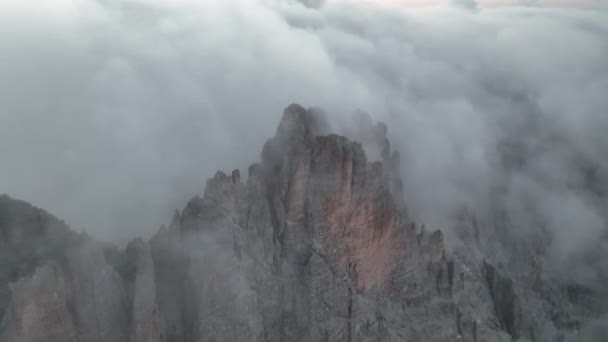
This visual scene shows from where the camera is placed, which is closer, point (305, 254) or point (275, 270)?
point (275, 270)

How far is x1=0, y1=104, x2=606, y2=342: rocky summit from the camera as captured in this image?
36.4 meters

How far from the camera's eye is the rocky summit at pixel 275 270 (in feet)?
119

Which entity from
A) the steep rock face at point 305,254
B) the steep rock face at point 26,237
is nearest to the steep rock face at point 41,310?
the steep rock face at point 26,237

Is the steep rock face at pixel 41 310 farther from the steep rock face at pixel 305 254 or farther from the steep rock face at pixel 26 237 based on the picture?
the steep rock face at pixel 305 254

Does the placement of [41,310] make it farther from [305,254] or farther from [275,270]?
[305,254]

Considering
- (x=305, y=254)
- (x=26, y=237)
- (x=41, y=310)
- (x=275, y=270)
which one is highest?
(x=305, y=254)

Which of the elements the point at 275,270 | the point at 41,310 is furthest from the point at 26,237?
the point at 275,270

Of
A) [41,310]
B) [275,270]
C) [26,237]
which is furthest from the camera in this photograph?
[275,270]

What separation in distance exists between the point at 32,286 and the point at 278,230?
18.2 metres

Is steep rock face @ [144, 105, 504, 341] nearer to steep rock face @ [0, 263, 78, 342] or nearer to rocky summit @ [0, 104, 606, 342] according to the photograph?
rocky summit @ [0, 104, 606, 342]

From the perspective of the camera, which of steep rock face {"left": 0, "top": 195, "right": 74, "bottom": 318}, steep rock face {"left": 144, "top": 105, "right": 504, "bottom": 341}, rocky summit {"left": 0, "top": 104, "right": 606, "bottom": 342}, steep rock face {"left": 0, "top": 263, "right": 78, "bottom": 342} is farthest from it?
steep rock face {"left": 144, "top": 105, "right": 504, "bottom": 341}

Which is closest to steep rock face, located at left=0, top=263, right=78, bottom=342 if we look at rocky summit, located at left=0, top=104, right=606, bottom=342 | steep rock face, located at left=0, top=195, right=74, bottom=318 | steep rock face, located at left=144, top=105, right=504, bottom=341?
rocky summit, located at left=0, top=104, right=606, bottom=342

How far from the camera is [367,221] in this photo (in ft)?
159

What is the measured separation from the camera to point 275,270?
44906mm
